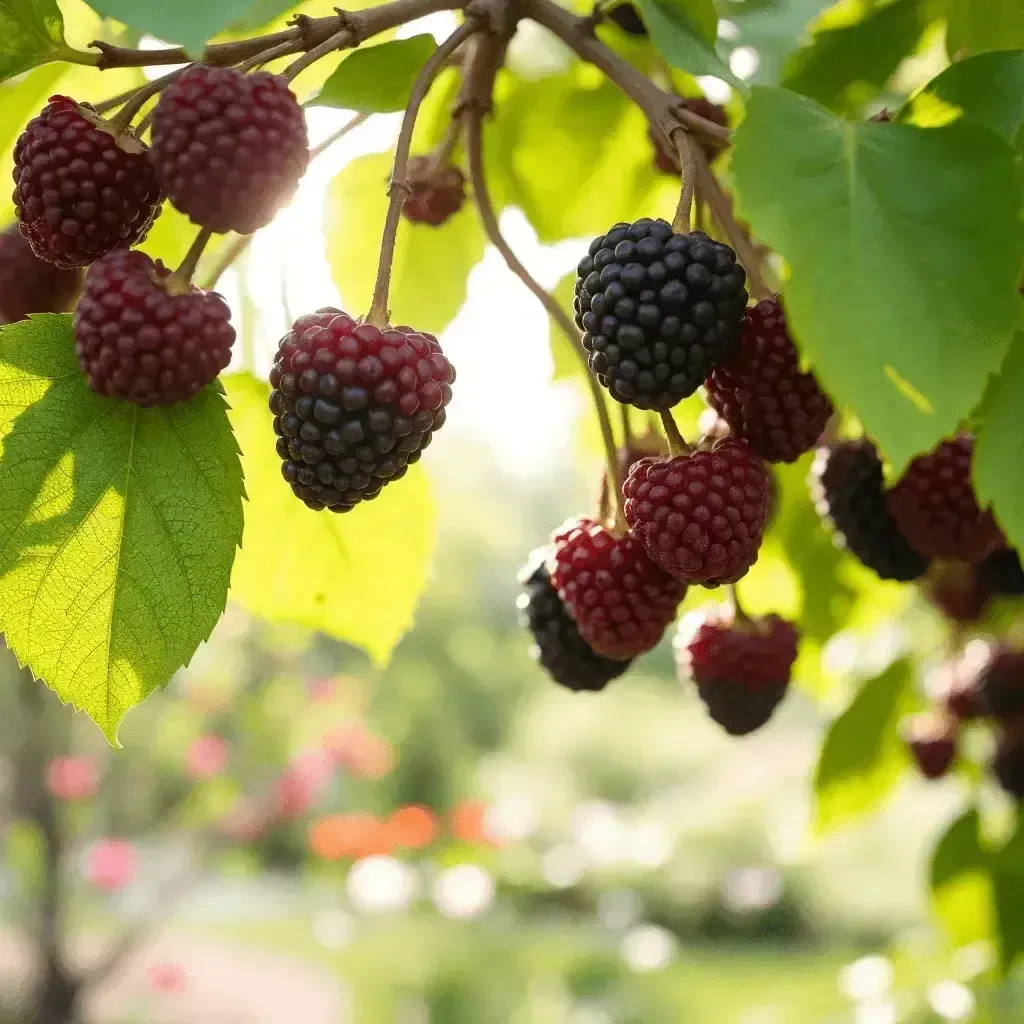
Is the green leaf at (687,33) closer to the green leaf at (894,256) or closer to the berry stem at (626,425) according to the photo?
the green leaf at (894,256)

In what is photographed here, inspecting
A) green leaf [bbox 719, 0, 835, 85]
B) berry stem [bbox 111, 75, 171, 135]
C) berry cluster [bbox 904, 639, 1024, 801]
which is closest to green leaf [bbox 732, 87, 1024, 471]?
berry stem [bbox 111, 75, 171, 135]

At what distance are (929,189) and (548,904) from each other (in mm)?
6896

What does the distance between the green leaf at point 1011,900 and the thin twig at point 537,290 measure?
2.18 ft

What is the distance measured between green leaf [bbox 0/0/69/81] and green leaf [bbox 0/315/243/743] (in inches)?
5.2

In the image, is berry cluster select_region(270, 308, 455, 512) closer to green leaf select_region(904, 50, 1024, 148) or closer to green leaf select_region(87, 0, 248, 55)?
green leaf select_region(87, 0, 248, 55)

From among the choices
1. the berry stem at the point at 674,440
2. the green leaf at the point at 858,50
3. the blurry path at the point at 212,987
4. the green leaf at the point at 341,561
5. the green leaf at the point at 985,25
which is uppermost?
the green leaf at the point at 858,50

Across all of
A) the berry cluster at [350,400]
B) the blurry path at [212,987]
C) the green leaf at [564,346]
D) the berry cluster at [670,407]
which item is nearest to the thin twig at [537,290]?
the berry cluster at [670,407]

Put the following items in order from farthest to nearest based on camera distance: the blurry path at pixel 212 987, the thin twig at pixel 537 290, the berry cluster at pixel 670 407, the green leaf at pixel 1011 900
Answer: the blurry path at pixel 212 987 < the green leaf at pixel 1011 900 < the thin twig at pixel 537 290 < the berry cluster at pixel 670 407

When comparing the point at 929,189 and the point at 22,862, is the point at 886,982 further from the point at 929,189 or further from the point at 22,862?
the point at 22,862

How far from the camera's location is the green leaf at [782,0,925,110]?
2.72 feet

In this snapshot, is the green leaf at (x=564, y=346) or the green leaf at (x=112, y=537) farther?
the green leaf at (x=564, y=346)

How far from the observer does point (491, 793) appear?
25.8ft

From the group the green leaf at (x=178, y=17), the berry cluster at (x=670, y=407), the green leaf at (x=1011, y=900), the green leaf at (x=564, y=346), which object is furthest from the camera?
the green leaf at (x=1011, y=900)

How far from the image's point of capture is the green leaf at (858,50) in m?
0.83
